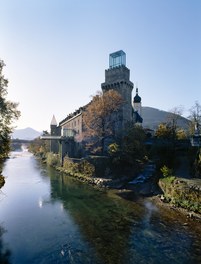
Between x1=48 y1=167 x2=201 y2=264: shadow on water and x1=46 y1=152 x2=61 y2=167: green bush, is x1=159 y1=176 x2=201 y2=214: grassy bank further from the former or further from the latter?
x1=46 y1=152 x2=61 y2=167: green bush

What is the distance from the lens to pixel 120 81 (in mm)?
49250

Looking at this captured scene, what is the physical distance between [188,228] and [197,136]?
819 inches

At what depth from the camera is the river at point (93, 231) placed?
13773 millimetres

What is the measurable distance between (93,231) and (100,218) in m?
2.84

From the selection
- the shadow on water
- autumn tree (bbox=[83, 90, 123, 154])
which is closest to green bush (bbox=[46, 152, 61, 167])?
autumn tree (bbox=[83, 90, 123, 154])

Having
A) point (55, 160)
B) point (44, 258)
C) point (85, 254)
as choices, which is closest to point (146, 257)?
point (85, 254)

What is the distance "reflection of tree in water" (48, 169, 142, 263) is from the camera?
1462 centimetres

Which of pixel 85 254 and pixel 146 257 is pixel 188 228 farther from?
pixel 85 254

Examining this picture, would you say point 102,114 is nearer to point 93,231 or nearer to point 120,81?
point 120,81

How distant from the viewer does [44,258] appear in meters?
13.5

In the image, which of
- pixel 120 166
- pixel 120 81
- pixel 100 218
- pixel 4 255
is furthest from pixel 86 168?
pixel 4 255

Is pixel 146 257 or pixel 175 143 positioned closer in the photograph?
pixel 146 257

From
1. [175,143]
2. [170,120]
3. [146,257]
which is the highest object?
[170,120]

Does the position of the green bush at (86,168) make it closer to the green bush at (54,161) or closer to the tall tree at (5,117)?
the green bush at (54,161)
